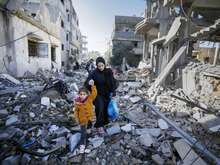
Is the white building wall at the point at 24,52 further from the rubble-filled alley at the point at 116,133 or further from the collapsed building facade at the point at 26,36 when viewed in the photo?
the rubble-filled alley at the point at 116,133

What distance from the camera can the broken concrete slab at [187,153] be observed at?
9.15ft

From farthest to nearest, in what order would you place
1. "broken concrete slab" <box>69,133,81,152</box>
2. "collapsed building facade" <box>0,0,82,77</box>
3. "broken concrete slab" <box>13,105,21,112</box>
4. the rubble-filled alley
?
"collapsed building facade" <box>0,0,82,77</box> → "broken concrete slab" <box>13,105,21,112</box> → "broken concrete slab" <box>69,133,81,152</box> → the rubble-filled alley

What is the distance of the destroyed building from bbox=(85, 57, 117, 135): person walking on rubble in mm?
19664

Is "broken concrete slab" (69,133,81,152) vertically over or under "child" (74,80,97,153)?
under

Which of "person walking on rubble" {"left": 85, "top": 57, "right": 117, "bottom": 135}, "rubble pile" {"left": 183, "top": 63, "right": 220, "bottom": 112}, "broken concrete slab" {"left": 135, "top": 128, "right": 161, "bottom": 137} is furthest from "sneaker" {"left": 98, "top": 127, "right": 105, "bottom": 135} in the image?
"rubble pile" {"left": 183, "top": 63, "right": 220, "bottom": 112}

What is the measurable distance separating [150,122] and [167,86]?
3.82 m

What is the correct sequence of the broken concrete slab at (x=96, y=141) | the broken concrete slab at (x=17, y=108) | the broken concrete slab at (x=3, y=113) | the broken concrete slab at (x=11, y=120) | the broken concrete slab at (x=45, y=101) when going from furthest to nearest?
the broken concrete slab at (x=45, y=101) < the broken concrete slab at (x=17, y=108) < the broken concrete slab at (x=3, y=113) < the broken concrete slab at (x=11, y=120) < the broken concrete slab at (x=96, y=141)

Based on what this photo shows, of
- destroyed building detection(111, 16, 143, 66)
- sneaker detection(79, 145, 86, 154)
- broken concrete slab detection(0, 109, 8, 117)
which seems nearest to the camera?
sneaker detection(79, 145, 86, 154)

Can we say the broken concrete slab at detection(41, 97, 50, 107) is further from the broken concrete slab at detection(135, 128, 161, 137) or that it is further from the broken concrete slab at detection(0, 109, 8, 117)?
the broken concrete slab at detection(135, 128, 161, 137)

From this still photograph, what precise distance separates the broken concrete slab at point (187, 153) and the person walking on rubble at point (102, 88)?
165 centimetres

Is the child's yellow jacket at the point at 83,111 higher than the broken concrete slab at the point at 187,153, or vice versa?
the child's yellow jacket at the point at 83,111

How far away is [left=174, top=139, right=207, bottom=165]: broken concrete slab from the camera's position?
279 centimetres

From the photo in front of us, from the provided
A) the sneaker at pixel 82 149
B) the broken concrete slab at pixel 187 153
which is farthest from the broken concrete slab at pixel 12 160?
the broken concrete slab at pixel 187 153

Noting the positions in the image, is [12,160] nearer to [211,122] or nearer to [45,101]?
[45,101]
